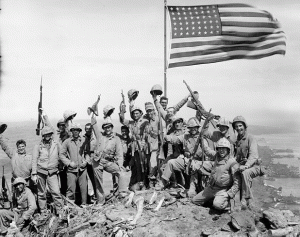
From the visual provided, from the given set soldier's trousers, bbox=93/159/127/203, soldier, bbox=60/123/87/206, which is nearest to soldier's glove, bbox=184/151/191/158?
soldier's trousers, bbox=93/159/127/203

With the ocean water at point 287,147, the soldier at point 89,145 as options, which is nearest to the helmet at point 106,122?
the soldier at point 89,145

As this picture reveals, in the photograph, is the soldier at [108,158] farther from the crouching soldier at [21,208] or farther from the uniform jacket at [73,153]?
the crouching soldier at [21,208]

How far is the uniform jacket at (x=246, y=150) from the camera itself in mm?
11430

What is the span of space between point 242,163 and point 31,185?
245 inches

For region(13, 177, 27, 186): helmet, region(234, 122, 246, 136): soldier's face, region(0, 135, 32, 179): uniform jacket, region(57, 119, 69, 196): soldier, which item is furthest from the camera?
region(57, 119, 69, 196): soldier

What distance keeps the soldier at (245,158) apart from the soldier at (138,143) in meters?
3.02

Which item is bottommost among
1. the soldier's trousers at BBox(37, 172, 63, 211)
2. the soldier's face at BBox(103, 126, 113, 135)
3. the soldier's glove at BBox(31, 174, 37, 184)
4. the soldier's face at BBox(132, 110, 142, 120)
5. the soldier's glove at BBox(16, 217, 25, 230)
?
the soldier's glove at BBox(16, 217, 25, 230)

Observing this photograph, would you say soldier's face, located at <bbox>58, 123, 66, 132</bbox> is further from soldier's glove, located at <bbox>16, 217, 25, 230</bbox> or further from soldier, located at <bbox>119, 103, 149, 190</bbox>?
soldier's glove, located at <bbox>16, 217, 25, 230</bbox>

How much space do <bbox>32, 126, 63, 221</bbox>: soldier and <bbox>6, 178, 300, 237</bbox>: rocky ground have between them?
0.48m

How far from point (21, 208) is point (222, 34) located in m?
8.09

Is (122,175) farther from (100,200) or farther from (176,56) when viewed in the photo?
(176,56)

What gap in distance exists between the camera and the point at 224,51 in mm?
13641

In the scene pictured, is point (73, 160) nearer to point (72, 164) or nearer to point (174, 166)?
point (72, 164)

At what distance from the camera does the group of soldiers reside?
1148 cm
